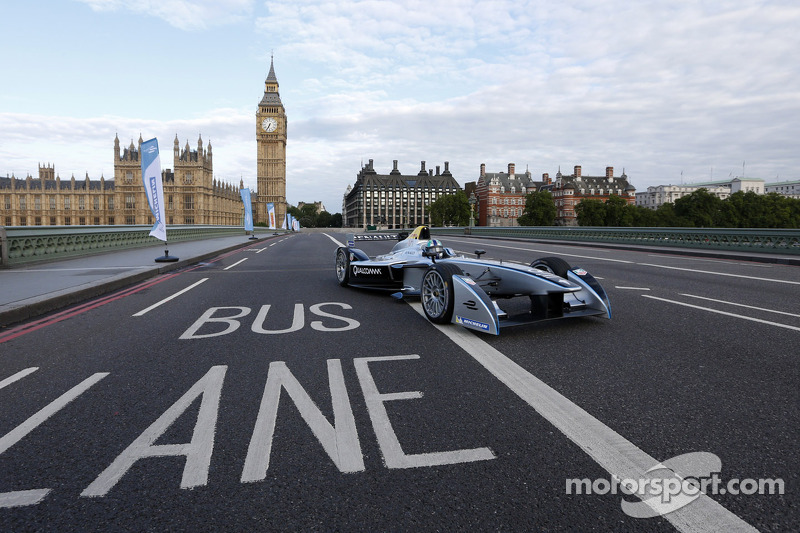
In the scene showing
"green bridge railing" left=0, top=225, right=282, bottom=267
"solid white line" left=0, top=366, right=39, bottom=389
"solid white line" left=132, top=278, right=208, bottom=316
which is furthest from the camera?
"green bridge railing" left=0, top=225, right=282, bottom=267

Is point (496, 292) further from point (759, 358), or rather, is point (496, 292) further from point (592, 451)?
point (592, 451)

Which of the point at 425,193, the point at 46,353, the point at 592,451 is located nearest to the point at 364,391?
the point at 592,451

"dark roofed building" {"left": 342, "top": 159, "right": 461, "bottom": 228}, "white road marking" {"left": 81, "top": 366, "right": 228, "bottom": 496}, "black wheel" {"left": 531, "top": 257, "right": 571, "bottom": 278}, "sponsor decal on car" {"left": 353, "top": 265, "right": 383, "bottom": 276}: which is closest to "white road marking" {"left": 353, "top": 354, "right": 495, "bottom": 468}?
"white road marking" {"left": 81, "top": 366, "right": 228, "bottom": 496}

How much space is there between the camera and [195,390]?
3.50 metres

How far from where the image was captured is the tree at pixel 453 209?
119 metres

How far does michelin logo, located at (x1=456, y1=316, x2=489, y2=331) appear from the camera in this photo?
4.94 m

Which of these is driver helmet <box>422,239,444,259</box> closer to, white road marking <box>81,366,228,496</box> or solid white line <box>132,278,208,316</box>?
solid white line <box>132,278,208,316</box>

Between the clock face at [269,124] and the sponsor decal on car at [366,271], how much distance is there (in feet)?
499

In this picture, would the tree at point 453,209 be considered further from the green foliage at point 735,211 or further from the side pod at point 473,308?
the side pod at point 473,308

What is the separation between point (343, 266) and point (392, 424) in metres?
6.79

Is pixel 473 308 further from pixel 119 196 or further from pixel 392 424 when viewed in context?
pixel 119 196

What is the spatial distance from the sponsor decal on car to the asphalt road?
248 centimetres

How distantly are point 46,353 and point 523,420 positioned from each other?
4.64 meters

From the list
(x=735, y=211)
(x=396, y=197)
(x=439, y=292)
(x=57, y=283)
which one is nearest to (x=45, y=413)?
(x=439, y=292)
